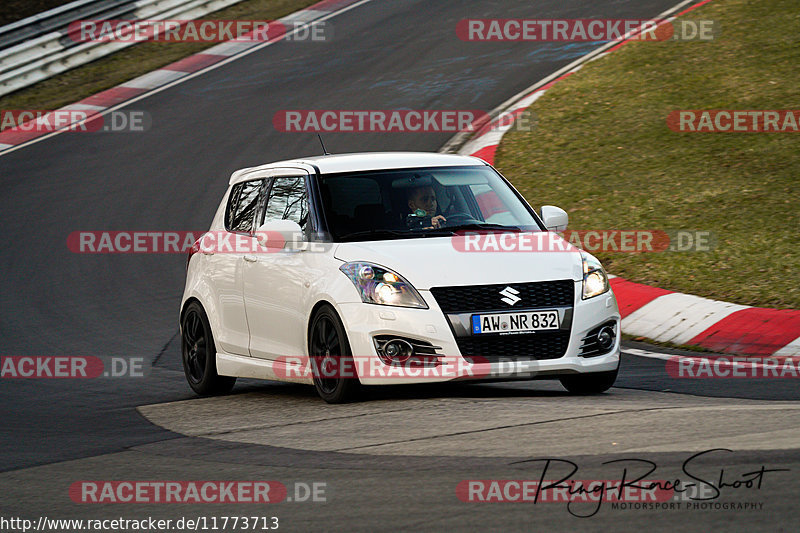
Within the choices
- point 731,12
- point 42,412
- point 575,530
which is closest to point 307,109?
point 731,12

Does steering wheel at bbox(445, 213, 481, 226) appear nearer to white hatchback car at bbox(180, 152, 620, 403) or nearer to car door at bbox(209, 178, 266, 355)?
white hatchback car at bbox(180, 152, 620, 403)

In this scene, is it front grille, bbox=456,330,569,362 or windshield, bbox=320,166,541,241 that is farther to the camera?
windshield, bbox=320,166,541,241

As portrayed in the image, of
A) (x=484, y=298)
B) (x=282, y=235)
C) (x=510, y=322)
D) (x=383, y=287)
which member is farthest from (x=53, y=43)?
(x=510, y=322)

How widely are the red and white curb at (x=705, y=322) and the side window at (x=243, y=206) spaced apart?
394 centimetres

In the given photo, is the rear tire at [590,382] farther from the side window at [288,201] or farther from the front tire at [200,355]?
the front tire at [200,355]

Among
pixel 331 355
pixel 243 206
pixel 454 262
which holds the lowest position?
pixel 331 355

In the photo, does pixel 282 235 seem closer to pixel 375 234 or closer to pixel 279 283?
pixel 279 283

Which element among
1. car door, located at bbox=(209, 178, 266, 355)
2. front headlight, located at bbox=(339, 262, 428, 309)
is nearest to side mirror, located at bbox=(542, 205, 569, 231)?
front headlight, located at bbox=(339, 262, 428, 309)

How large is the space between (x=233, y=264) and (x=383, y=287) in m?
2.00

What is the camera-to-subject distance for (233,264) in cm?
973

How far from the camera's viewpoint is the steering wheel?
892cm

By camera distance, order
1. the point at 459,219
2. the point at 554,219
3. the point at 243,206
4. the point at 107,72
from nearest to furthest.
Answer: the point at 459,219, the point at 554,219, the point at 243,206, the point at 107,72

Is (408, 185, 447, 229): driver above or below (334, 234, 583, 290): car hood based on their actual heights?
above

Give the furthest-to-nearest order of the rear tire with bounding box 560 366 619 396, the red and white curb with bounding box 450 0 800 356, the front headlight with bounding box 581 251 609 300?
the red and white curb with bounding box 450 0 800 356 → the rear tire with bounding box 560 366 619 396 → the front headlight with bounding box 581 251 609 300
